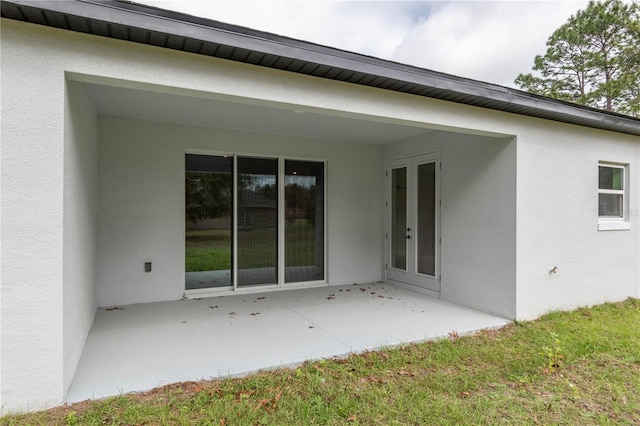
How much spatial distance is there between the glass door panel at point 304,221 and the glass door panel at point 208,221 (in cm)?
113

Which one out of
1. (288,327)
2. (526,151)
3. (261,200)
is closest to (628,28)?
(526,151)

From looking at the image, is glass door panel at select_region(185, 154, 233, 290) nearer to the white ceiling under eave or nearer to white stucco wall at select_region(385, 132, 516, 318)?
the white ceiling under eave

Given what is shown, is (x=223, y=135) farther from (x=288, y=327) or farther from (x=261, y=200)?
(x=288, y=327)

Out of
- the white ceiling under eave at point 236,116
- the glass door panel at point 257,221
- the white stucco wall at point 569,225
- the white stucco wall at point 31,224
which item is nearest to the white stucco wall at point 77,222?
the white stucco wall at point 31,224

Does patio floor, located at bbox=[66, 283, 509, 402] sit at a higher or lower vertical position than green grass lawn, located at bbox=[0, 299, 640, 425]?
higher

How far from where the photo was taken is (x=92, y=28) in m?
2.69

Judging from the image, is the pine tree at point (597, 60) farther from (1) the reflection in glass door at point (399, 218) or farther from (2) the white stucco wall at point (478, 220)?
(2) the white stucco wall at point (478, 220)

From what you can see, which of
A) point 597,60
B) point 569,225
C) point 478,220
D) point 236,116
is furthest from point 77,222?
point 597,60

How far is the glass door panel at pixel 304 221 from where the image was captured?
269 inches

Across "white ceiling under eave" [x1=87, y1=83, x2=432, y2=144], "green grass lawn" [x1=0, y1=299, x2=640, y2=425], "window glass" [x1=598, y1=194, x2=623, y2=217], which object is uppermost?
"white ceiling under eave" [x1=87, y1=83, x2=432, y2=144]

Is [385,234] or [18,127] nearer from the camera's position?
[18,127]

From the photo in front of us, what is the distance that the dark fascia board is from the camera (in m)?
2.59

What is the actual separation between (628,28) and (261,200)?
48.7ft

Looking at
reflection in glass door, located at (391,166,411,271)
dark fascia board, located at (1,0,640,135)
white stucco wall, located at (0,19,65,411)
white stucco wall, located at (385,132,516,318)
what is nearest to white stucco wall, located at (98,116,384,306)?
reflection in glass door, located at (391,166,411,271)
